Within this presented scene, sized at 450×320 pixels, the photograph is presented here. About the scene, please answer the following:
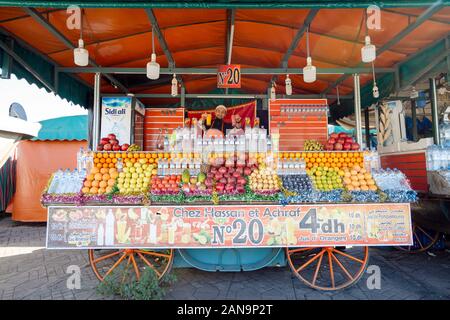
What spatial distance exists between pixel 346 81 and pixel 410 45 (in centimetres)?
198

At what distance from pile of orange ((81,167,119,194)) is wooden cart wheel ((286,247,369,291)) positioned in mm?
2758

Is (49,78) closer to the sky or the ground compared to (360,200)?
closer to the sky

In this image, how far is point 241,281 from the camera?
3975 mm

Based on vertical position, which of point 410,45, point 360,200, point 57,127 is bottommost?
point 360,200

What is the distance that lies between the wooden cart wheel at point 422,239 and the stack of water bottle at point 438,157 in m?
1.37

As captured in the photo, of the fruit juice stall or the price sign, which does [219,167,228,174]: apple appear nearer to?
the fruit juice stall

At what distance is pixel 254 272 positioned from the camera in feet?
14.2

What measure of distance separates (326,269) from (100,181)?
3956mm

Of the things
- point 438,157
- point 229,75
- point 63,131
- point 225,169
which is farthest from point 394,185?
point 63,131

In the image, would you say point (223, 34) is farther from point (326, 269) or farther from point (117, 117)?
point (326, 269)

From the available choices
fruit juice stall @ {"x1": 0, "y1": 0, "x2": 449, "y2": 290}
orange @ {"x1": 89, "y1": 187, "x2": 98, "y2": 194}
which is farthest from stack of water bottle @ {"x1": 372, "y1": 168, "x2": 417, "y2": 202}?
orange @ {"x1": 89, "y1": 187, "x2": 98, "y2": 194}

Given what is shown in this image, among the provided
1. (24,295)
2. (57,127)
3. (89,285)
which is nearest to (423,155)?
(89,285)

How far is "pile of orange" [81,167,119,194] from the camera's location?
11.9 ft

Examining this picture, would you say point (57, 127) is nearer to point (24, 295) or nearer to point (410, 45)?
point (24, 295)
